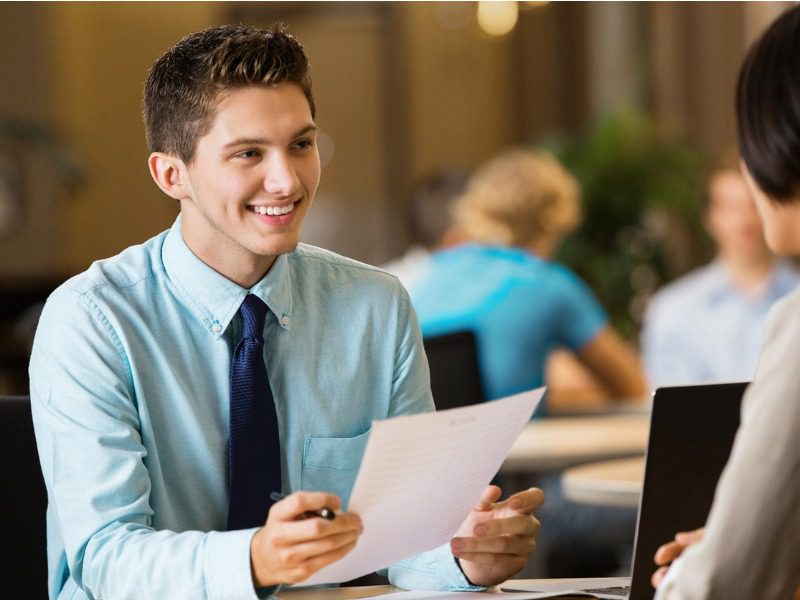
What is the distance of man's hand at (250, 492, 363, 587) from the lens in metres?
1.15

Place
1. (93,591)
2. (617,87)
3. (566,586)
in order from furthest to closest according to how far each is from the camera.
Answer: (617,87), (566,586), (93,591)

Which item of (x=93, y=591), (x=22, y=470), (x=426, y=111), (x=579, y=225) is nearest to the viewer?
(x=93, y=591)

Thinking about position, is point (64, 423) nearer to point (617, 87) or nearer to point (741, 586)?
A: point (741, 586)

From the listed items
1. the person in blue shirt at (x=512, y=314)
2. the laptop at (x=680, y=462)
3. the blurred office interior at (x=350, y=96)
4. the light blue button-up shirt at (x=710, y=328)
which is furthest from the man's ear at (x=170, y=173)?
the blurred office interior at (x=350, y=96)

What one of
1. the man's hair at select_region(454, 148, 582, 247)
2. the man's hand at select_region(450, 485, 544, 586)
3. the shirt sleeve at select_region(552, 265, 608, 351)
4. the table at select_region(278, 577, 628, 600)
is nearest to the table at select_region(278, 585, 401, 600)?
the table at select_region(278, 577, 628, 600)

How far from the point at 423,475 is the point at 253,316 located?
1.30 feet

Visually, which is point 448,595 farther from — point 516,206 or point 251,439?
point 516,206

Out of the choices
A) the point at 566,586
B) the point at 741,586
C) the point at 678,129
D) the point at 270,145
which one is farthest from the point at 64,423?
the point at 678,129

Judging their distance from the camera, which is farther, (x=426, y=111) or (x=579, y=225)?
(x=426, y=111)

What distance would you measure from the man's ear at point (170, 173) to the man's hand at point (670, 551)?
0.70 meters

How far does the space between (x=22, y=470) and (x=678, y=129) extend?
668cm

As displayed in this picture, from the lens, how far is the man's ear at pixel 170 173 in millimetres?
1522

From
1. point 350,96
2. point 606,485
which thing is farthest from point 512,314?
point 350,96

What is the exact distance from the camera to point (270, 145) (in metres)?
1.44
